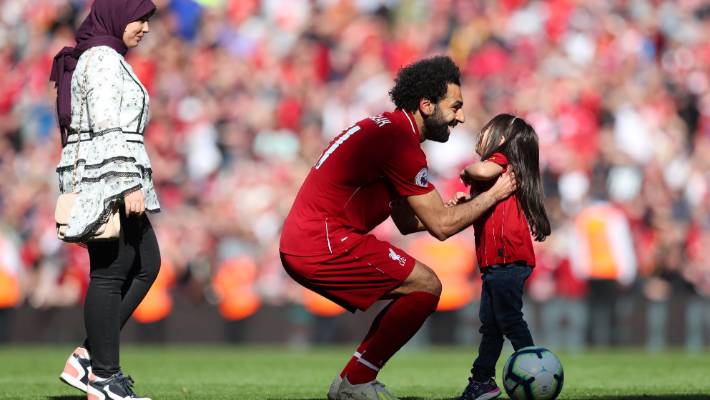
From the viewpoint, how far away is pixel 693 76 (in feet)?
60.7

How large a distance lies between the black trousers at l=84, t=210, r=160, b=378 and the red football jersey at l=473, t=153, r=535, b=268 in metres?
1.91

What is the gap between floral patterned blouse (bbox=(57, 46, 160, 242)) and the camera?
6812mm

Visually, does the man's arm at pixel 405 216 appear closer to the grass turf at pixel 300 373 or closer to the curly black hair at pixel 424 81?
the curly black hair at pixel 424 81

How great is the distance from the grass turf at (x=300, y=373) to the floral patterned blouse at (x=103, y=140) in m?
1.65

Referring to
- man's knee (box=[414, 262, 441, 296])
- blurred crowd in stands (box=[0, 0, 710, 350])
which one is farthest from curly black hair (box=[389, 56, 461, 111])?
blurred crowd in stands (box=[0, 0, 710, 350])

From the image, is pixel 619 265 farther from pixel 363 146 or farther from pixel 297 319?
pixel 363 146

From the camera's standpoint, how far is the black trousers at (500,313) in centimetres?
752

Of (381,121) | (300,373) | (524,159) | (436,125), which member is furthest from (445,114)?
(300,373)

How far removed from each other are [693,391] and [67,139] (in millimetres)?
4293

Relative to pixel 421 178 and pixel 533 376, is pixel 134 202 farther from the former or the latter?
pixel 533 376

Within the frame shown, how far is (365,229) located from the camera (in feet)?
23.4

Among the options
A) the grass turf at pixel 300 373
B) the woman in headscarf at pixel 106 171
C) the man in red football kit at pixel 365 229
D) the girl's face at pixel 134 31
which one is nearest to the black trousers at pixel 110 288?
the woman in headscarf at pixel 106 171

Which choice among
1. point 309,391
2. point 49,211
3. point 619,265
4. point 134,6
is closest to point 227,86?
point 49,211

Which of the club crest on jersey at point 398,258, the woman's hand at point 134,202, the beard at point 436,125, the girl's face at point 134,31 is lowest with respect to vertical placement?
the club crest on jersey at point 398,258
